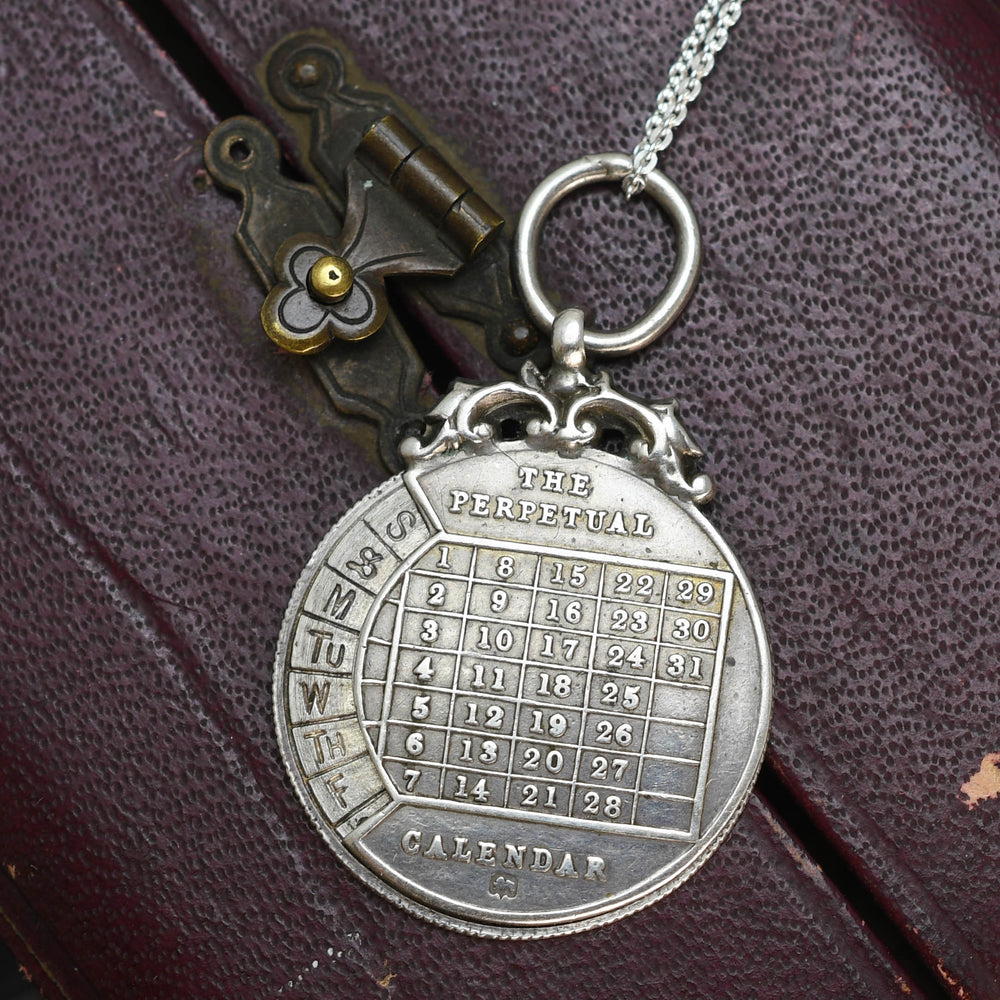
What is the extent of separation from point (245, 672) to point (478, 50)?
0.65 m

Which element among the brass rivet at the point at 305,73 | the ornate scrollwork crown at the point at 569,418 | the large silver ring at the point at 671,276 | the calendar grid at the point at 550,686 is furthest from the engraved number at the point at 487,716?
the brass rivet at the point at 305,73

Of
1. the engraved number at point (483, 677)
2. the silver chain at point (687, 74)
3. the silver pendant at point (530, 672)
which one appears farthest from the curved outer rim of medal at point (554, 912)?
Answer: the silver chain at point (687, 74)

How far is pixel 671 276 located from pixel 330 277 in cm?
32

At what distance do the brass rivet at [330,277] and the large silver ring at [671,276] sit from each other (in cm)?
16

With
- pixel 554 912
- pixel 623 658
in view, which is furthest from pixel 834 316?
pixel 554 912

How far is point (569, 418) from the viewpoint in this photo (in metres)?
0.87

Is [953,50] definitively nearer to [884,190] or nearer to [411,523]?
[884,190]

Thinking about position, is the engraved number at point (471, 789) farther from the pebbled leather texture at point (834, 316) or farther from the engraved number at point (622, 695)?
the pebbled leather texture at point (834, 316)

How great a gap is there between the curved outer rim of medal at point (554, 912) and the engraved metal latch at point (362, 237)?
0.12 metres

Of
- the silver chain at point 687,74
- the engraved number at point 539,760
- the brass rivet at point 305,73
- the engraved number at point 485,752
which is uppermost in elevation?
the brass rivet at point 305,73

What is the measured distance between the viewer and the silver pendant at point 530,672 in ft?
2.80

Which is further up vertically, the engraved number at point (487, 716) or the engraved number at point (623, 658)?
the engraved number at point (487, 716)

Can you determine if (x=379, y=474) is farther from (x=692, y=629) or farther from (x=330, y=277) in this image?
(x=692, y=629)

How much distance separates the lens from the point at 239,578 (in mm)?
907
